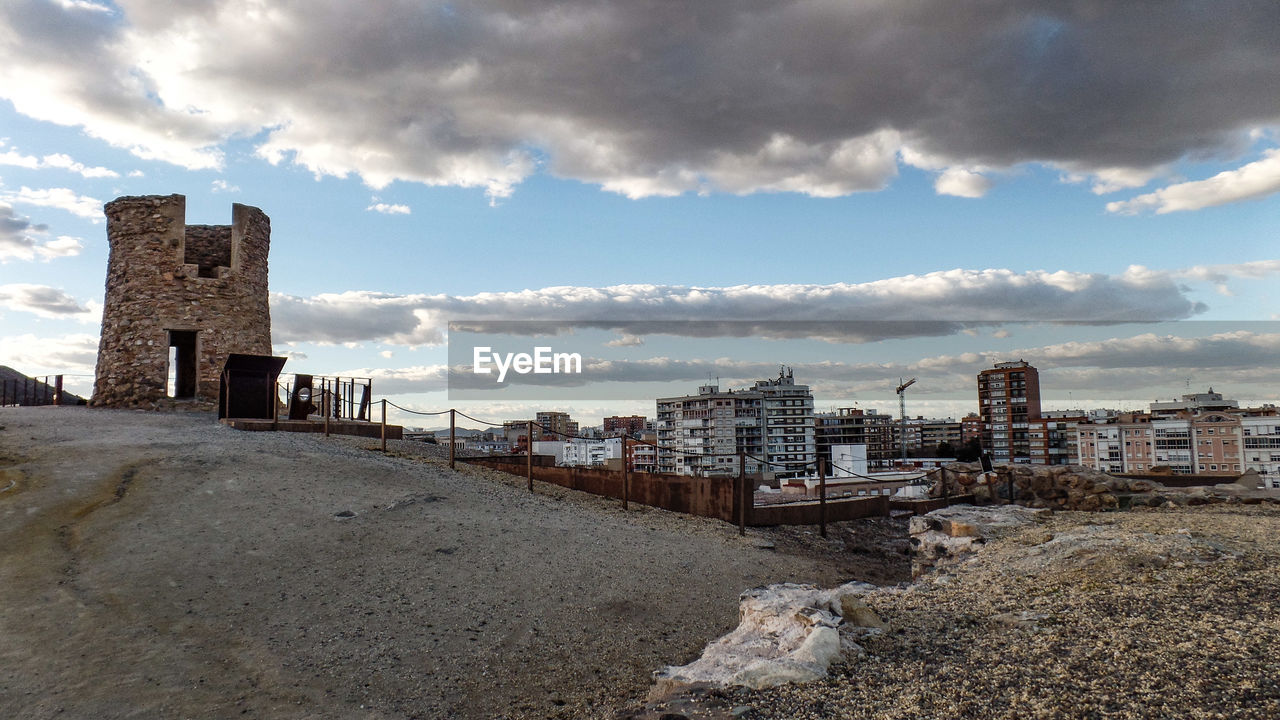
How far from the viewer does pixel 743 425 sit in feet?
260

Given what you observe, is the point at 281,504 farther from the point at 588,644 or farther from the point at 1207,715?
the point at 1207,715

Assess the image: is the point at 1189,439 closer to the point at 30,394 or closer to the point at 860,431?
the point at 860,431

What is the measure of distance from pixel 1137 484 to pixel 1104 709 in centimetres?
1233

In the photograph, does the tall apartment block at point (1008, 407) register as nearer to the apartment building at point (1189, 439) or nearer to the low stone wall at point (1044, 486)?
the apartment building at point (1189, 439)

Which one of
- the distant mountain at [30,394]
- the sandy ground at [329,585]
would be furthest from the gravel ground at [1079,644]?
the distant mountain at [30,394]

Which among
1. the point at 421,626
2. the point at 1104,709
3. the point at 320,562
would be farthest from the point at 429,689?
the point at 1104,709

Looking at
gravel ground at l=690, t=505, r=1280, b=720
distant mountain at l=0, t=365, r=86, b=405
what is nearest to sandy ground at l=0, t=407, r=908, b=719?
gravel ground at l=690, t=505, r=1280, b=720

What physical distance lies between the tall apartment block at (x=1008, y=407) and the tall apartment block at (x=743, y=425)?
78.5 feet

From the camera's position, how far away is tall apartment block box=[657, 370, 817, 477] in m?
77.8

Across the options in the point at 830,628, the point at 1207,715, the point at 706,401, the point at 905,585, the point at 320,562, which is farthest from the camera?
the point at 706,401

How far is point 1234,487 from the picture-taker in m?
13.2

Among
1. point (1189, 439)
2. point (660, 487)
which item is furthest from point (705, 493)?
point (1189, 439)

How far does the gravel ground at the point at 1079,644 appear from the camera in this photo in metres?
3.60

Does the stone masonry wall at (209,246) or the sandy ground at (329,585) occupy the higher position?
the stone masonry wall at (209,246)
